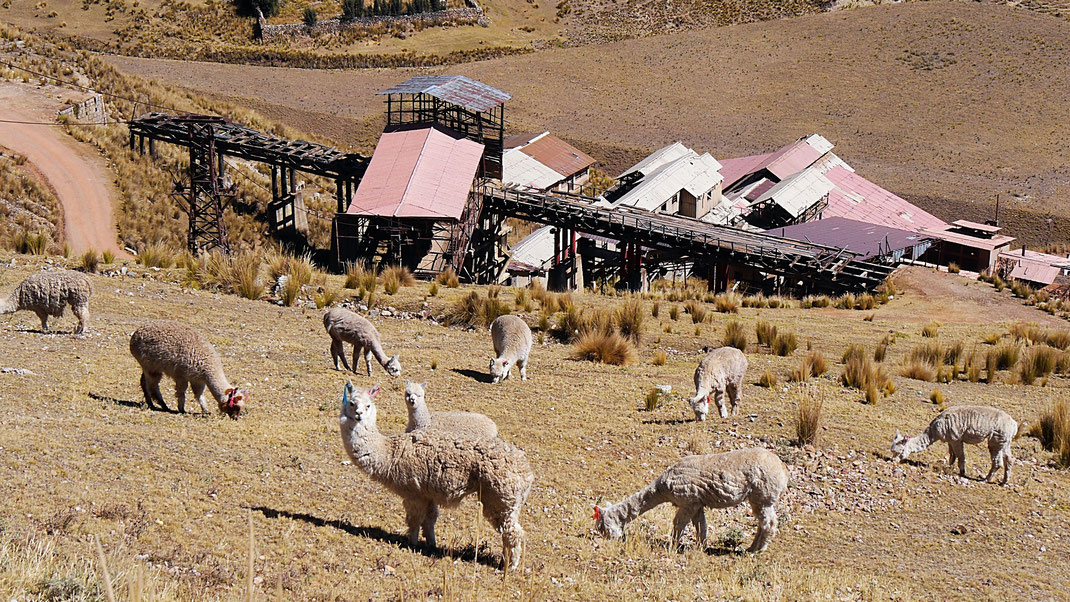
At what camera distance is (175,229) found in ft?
117

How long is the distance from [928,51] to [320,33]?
5897 centimetres

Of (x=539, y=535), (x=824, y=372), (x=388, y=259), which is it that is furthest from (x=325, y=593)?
(x=388, y=259)

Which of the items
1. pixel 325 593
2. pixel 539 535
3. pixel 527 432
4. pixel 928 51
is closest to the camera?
pixel 325 593

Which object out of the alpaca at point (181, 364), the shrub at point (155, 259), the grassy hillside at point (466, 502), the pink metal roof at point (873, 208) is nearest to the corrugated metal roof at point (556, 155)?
the pink metal roof at point (873, 208)

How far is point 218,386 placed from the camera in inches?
456

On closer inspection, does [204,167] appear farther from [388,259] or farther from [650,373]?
[650,373]

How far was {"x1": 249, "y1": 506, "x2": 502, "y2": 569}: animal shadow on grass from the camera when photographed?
8.52 meters

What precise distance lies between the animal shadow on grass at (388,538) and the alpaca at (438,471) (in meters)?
0.12

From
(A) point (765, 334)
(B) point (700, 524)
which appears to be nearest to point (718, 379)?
(B) point (700, 524)

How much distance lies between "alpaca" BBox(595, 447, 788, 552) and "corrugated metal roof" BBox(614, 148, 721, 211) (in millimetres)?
34390

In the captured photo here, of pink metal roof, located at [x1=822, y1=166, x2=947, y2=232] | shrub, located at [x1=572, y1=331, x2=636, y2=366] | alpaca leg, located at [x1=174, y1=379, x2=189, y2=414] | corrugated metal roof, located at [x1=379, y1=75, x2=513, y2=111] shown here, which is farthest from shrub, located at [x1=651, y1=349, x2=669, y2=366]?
pink metal roof, located at [x1=822, y1=166, x2=947, y2=232]

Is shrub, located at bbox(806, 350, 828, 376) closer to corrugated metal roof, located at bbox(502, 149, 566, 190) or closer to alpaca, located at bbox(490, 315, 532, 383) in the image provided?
alpaca, located at bbox(490, 315, 532, 383)

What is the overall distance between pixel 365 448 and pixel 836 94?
82.0 metres

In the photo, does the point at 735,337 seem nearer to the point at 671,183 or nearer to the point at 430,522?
the point at 430,522
